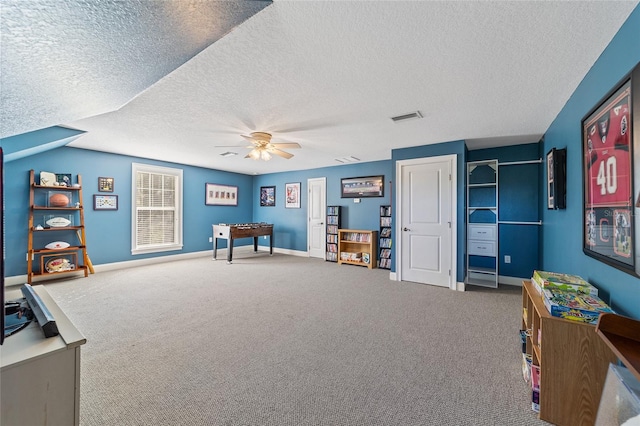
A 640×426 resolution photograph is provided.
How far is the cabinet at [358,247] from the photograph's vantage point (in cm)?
552

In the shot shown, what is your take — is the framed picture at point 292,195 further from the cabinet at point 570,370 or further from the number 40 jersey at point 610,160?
the cabinet at point 570,370

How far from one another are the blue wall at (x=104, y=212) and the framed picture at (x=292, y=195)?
58.0 inches

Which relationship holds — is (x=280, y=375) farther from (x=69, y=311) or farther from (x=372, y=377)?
(x=69, y=311)

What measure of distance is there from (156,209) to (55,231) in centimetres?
165

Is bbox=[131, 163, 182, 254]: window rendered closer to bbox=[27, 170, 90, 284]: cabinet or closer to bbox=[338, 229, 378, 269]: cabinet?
bbox=[27, 170, 90, 284]: cabinet

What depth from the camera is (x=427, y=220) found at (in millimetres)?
4203

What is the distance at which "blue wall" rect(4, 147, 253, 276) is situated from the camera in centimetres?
393

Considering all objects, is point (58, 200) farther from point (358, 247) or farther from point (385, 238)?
point (385, 238)

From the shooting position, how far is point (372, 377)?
1.84 meters

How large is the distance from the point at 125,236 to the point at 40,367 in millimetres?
5131

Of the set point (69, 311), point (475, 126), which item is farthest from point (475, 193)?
point (69, 311)

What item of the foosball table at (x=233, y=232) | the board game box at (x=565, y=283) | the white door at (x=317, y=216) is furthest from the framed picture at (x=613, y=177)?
the foosball table at (x=233, y=232)

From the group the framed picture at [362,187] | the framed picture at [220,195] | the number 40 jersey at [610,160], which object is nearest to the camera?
the number 40 jersey at [610,160]

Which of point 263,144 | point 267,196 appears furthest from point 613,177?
point 267,196
